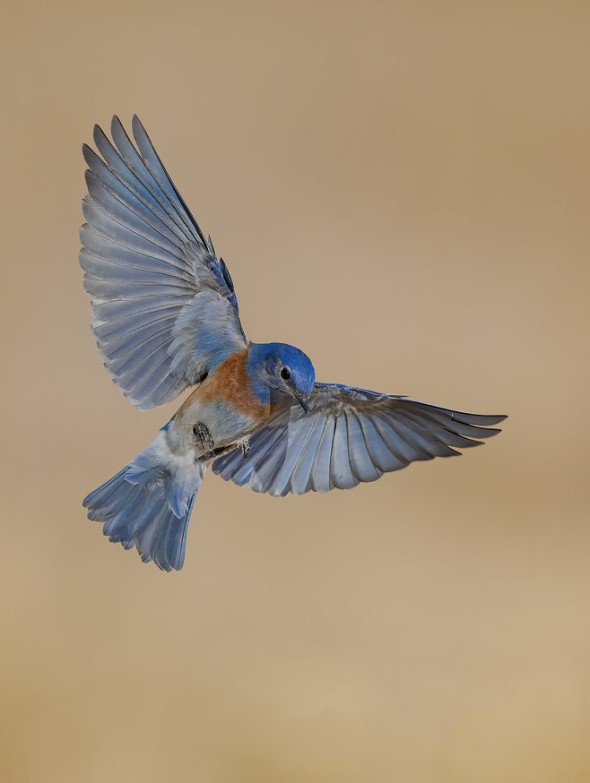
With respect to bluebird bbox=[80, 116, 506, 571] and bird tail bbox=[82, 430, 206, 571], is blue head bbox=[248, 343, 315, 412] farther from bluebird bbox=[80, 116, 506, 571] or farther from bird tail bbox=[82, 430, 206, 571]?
bird tail bbox=[82, 430, 206, 571]

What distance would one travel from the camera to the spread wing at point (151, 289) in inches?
35.4

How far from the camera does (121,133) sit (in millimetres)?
837

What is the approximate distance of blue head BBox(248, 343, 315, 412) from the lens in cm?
83

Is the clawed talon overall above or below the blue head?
below

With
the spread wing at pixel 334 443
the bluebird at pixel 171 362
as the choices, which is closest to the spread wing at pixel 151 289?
the bluebird at pixel 171 362

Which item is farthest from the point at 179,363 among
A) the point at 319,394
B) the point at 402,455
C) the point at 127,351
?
the point at 402,455

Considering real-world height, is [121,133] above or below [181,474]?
above

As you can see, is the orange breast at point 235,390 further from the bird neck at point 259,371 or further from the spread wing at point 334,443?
the spread wing at point 334,443

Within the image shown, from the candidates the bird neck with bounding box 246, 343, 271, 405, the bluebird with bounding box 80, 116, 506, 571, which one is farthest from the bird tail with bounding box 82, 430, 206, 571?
the bird neck with bounding box 246, 343, 271, 405

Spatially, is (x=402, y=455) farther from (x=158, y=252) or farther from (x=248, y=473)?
(x=158, y=252)

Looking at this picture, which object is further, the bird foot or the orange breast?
the bird foot

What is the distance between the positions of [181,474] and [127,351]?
156 millimetres

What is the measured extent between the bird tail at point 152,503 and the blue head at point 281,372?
130 mm

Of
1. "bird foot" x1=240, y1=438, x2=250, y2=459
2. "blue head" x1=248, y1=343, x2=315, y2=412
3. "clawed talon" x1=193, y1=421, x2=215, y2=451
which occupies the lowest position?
"clawed talon" x1=193, y1=421, x2=215, y2=451
